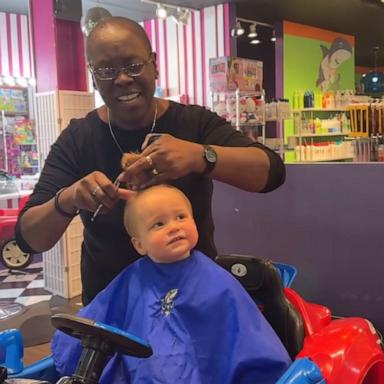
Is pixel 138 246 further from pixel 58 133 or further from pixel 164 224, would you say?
pixel 58 133

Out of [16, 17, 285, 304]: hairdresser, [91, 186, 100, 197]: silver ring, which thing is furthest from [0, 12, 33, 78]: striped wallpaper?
[91, 186, 100, 197]: silver ring

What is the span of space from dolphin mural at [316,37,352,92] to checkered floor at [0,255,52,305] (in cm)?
578

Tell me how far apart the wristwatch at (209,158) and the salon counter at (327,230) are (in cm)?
216

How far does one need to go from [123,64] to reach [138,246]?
1.36 feet

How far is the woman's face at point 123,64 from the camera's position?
1.18 m

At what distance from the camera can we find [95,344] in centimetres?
89

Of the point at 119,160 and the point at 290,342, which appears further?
the point at 290,342

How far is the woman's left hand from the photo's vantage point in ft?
3.49

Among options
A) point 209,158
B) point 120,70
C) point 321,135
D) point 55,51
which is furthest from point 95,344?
point 321,135

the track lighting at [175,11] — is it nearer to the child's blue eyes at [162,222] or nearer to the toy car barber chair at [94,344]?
the child's blue eyes at [162,222]

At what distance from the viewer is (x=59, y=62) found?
4438 millimetres

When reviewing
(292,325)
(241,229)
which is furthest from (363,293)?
(292,325)

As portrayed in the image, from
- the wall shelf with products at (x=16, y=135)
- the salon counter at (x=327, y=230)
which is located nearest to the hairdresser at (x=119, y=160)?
the salon counter at (x=327, y=230)

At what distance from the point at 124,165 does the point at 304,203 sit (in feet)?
7.92
